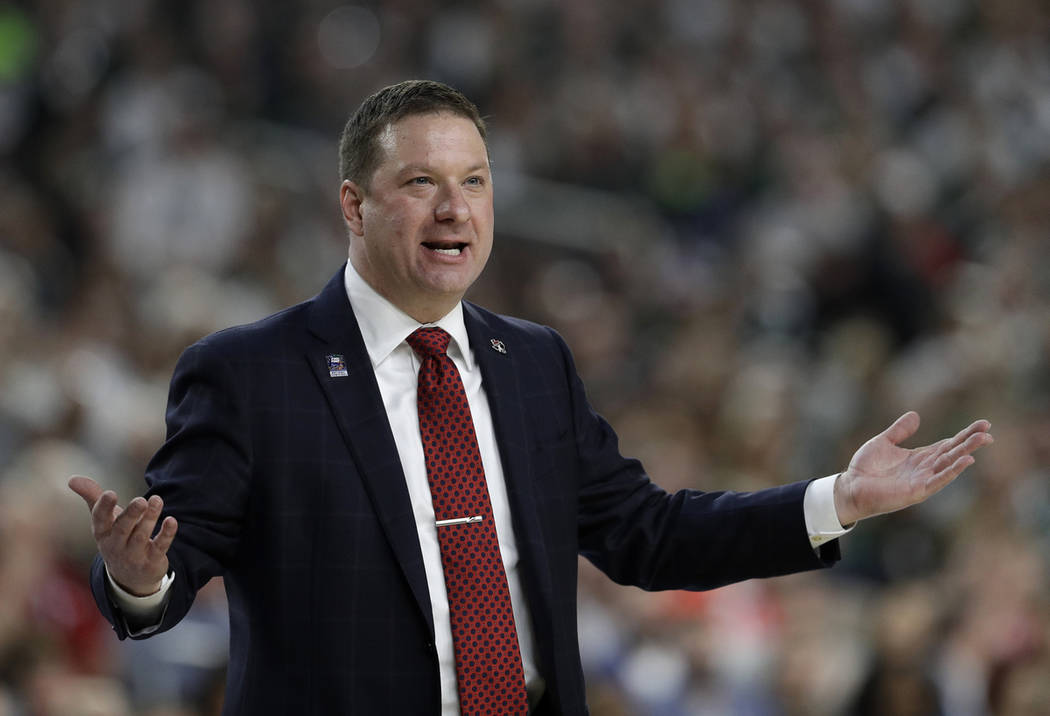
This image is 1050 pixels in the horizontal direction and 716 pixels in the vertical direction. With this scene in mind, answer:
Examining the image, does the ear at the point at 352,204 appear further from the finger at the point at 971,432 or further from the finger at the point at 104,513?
the finger at the point at 971,432

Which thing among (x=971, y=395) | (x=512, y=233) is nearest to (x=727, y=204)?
(x=512, y=233)

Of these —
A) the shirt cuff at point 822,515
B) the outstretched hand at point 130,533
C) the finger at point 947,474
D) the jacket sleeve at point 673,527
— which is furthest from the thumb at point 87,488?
the finger at point 947,474

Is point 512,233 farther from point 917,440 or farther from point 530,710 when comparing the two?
point 530,710

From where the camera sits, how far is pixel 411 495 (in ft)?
9.18

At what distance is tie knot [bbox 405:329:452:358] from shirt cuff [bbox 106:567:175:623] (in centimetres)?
63

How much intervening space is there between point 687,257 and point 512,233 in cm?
106

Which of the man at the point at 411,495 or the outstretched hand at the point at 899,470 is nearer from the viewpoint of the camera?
the man at the point at 411,495

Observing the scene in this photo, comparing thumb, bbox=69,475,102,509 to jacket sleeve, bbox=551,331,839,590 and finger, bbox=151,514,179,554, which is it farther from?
jacket sleeve, bbox=551,331,839,590

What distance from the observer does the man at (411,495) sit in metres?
2.68

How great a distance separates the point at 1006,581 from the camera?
5637mm

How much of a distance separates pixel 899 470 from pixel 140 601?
137cm

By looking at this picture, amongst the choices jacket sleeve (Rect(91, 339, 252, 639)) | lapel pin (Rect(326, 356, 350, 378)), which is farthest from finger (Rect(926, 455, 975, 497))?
jacket sleeve (Rect(91, 339, 252, 639))

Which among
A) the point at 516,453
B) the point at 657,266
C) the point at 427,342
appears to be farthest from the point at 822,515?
the point at 657,266

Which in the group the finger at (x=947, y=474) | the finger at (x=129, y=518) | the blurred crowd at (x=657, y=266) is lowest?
the finger at (x=129, y=518)
